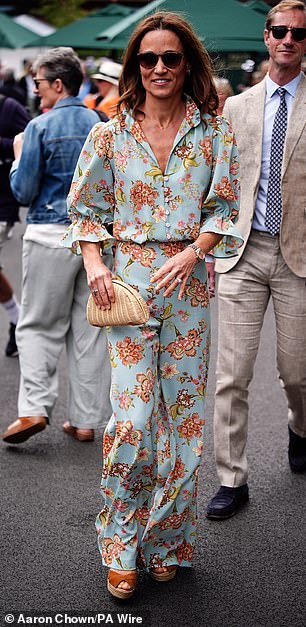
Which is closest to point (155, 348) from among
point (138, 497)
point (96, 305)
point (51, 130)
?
point (96, 305)

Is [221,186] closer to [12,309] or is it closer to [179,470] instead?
[179,470]

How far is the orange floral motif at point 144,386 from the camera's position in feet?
13.0

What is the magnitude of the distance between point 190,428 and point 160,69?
53.6 inches

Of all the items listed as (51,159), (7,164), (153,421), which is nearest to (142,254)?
(153,421)

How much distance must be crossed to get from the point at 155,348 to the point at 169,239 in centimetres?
42

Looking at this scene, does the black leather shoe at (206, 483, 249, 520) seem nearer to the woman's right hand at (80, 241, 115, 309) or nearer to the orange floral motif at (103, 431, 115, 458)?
the orange floral motif at (103, 431, 115, 458)

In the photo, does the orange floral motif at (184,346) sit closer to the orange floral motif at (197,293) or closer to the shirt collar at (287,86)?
the orange floral motif at (197,293)

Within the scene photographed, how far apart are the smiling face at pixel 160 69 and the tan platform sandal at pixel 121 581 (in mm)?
1795

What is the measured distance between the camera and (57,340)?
20.1 ft

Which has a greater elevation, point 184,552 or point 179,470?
point 179,470

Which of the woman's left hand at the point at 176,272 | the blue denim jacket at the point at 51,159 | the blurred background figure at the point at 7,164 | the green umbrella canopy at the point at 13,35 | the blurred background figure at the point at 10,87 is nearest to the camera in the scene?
the woman's left hand at the point at 176,272

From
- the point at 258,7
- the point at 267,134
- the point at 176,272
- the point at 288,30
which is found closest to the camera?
the point at 176,272

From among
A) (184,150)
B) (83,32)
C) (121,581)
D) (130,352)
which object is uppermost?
(184,150)

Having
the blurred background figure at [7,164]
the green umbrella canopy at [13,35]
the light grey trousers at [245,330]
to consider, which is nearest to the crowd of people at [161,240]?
the light grey trousers at [245,330]
